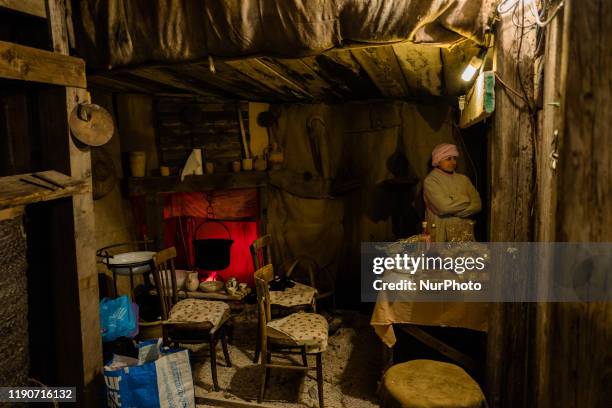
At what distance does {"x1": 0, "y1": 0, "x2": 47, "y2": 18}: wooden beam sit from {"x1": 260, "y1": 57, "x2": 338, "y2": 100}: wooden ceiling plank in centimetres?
172

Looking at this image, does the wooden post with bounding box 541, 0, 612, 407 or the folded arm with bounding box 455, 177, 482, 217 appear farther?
the folded arm with bounding box 455, 177, 482, 217

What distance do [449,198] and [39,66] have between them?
4.48 m

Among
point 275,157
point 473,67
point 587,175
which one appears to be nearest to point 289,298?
point 275,157

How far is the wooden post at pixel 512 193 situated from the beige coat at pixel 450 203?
2320 mm

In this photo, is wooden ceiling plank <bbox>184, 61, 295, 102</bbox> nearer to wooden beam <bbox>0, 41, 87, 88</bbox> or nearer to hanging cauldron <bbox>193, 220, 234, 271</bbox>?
wooden beam <bbox>0, 41, 87, 88</bbox>

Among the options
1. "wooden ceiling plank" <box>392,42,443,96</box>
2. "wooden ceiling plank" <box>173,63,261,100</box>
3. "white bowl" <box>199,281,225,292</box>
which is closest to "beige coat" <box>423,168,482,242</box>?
"wooden ceiling plank" <box>392,42,443,96</box>

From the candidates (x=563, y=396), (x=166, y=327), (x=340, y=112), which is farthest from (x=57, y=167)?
(x=340, y=112)

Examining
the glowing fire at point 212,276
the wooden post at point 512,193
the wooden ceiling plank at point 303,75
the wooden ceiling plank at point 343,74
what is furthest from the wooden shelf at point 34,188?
the glowing fire at point 212,276

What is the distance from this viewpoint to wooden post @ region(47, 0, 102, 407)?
3.24m

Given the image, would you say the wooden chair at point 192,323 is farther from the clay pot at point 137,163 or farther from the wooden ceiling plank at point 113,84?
the wooden ceiling plank at point 113,84

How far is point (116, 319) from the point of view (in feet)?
13.2

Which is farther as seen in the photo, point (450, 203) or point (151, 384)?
point (450, 203)

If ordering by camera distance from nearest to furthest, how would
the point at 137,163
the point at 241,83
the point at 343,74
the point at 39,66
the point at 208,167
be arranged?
the point at 39,66
the point at 343,74
the point at 241,83
the point at 137,163
the point at 208,167

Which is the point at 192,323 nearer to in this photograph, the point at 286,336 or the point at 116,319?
the point at 116,319
